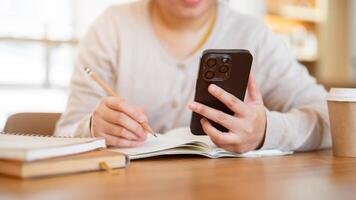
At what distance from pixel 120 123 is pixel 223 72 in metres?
0.22

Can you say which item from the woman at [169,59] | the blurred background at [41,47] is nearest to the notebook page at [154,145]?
the woman at [169,59]

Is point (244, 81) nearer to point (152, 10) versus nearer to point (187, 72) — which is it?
point (187, 72)

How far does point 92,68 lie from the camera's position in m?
1.48

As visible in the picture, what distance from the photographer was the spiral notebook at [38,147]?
72cm

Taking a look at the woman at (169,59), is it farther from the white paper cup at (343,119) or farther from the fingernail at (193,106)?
the fingernail at (193,106)

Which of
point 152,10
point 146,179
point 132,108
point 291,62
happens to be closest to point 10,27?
point 152,10

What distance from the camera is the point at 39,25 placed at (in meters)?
3.27

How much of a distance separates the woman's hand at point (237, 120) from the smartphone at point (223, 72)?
0.05 ft

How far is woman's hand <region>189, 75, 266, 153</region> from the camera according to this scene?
3.20 feet

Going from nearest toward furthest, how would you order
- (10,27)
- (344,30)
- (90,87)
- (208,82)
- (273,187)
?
(273,187) < (208,82) < (90,87) < (10,27) < (344,30)

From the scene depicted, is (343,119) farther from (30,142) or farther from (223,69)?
(30,142)

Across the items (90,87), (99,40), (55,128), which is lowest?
(55,128)

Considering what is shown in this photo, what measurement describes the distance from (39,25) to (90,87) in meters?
1.99

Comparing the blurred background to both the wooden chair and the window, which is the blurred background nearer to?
the window
